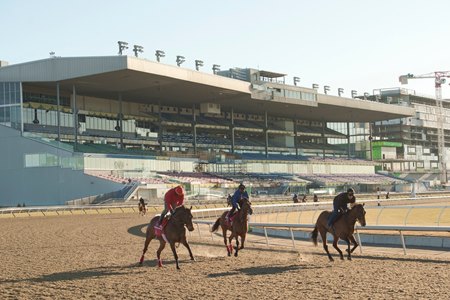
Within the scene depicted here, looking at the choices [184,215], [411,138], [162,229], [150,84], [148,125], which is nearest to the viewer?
[184,215]

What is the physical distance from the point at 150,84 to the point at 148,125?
39.1ft

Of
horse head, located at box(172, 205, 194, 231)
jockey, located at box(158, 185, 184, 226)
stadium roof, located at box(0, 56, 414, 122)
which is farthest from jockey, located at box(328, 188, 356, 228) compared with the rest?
stadium roof, located at box(0, 56, 414, 122)

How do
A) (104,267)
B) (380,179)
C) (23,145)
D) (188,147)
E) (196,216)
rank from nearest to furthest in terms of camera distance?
(104,267), (196,216), (23,145), (188,147), (380,179)

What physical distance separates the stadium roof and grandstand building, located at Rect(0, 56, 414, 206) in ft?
0.36

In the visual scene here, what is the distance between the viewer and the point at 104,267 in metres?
13.1

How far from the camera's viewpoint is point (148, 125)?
73500 mm

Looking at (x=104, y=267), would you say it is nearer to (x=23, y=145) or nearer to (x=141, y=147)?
(x=23, y=145)

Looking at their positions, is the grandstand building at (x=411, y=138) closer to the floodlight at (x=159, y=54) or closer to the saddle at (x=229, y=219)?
the floodlight at (x=159, y=54)

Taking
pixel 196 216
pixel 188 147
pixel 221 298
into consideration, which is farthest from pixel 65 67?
pixel 221 298

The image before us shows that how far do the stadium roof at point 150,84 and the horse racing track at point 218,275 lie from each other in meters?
38.9

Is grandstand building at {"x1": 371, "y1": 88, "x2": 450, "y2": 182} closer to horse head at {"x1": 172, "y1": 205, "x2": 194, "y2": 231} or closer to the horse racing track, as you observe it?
the horse racing track

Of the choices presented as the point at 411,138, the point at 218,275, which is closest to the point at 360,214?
the point at 218,275

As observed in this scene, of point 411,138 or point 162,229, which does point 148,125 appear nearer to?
point 162,229

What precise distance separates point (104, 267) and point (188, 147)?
62183 mm
